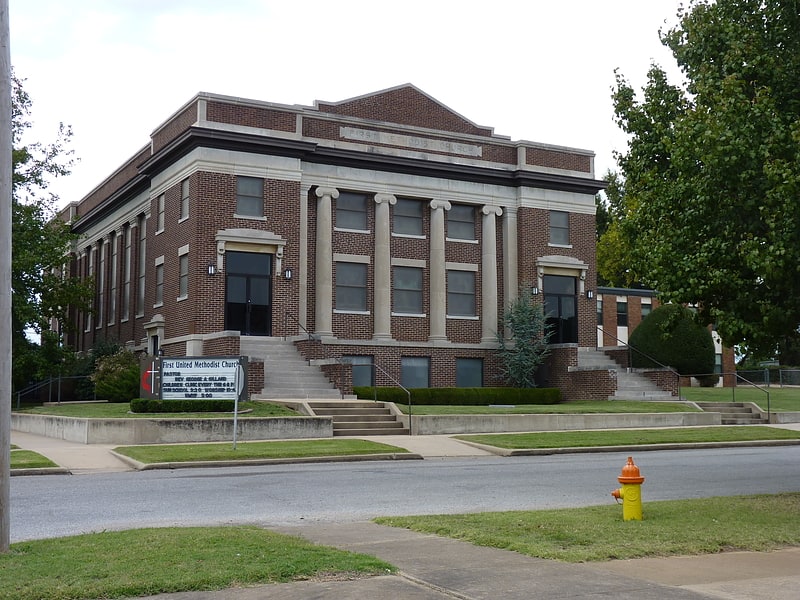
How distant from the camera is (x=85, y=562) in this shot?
26.2 ft

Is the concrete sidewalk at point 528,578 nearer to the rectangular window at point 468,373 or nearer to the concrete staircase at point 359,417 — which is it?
the concrete staircase at point 359,417

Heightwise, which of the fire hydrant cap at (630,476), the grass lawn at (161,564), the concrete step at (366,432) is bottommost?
the concrete step at (366,432)

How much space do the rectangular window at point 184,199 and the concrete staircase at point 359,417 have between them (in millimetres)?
10510

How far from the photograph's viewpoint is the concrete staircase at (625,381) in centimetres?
3759

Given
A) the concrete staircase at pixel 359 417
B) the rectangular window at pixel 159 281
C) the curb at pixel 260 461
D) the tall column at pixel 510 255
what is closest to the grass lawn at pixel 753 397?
the tall column at pixel 510 255

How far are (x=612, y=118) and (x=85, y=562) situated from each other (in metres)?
11.7

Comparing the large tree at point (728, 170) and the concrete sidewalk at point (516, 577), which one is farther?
the large tree at point (728, 170)

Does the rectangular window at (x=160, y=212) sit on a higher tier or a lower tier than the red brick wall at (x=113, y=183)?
lower

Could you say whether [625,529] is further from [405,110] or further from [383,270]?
[405,110]

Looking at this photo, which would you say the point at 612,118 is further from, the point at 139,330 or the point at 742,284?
the point at 139,330

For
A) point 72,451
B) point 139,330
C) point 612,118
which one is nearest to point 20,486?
point 72,451

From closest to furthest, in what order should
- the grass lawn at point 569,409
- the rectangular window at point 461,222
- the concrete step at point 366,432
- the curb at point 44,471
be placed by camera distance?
the curb at point 44,471
the concrete step at point 366,432
the grass lawn at point 569,409
the rectangular window at point 461,222

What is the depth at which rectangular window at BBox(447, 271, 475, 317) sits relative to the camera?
38906 mm

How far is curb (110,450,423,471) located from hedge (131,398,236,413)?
445 cm
